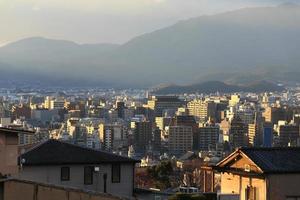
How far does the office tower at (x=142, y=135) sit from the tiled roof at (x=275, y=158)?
10311 centimetres

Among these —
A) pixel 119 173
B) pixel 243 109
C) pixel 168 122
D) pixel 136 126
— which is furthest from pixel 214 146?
pixel 119 173

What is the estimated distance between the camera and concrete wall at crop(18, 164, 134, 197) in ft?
48.1

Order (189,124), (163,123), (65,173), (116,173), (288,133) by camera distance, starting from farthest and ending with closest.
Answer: (163,123) → (189,124) → (288,133) → (116,173) → (65,173)

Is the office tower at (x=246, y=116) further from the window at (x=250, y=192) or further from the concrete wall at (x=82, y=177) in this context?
the window at (x=250, y=192)

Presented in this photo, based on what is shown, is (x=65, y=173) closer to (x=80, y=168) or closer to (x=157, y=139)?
(x=80, y=168)

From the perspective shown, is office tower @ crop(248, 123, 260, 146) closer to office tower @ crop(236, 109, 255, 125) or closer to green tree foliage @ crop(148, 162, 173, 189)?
office tower @ crop(236, 109, 255, 125)

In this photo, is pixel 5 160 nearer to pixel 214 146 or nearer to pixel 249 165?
pixel 249 165

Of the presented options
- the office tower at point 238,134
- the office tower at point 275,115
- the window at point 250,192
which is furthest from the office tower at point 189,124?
the window at point 250,192

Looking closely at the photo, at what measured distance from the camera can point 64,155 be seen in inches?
599

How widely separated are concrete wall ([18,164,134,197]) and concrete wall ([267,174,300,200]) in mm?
3035

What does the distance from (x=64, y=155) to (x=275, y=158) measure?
4.25 meters

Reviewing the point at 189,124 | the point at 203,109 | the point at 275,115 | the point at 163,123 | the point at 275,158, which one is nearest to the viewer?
the point at 275,158

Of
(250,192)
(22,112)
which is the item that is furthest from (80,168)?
(22,112)

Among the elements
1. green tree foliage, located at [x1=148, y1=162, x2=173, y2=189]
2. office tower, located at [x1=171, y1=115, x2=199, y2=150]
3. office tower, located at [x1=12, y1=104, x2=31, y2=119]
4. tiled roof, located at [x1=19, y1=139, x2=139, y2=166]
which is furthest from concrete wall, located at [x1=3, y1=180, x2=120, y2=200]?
office tower, located at [x1=12, y1=104, x2=31, y2=119]
